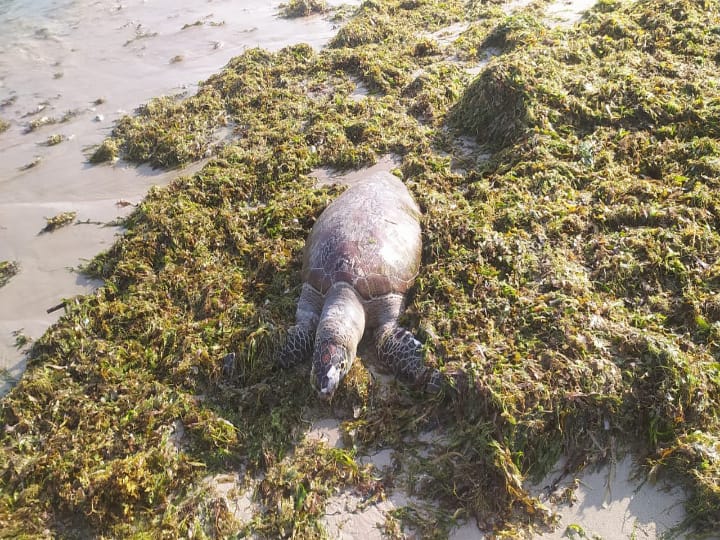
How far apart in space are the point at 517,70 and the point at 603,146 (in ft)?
6.24

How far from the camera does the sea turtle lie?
400cm

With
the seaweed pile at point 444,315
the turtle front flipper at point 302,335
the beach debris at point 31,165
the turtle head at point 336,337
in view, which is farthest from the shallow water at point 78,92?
the turtle head at point 336,337

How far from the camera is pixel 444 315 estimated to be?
4348 mm

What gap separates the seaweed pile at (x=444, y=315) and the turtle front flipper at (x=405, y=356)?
13 cm

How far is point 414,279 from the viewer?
15.9 feet

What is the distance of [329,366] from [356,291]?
910 mm

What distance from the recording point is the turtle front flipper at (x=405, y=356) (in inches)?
154

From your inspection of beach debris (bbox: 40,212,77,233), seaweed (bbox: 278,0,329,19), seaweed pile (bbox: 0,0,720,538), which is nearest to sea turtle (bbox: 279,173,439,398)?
seaweed pile (bbox: 0,0,720,538)

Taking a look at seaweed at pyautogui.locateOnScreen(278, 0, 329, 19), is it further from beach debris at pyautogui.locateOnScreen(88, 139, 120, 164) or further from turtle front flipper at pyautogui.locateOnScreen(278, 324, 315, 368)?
turtle front flipper at pyautogui.locateOnScreen(278, 324, 315, 368)

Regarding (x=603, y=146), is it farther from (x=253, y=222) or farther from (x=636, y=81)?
(x=253, y=222)

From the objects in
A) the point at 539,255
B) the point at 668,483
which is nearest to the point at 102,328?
the point at 539,255

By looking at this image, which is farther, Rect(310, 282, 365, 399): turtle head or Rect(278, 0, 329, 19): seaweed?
Rect(278, 0, 329, 19): seaweed

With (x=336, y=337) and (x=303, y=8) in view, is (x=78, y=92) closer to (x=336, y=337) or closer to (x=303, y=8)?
(x=303, y=8)

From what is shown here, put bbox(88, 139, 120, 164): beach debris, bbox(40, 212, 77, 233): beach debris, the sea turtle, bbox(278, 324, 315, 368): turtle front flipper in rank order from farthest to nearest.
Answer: bbox(88, 139, 120, 164): beach debris, bbox(40, 212, 77, 233): beach debris, bbox(278, 324, 315, 368): turtle front flipper, the sea turtle
